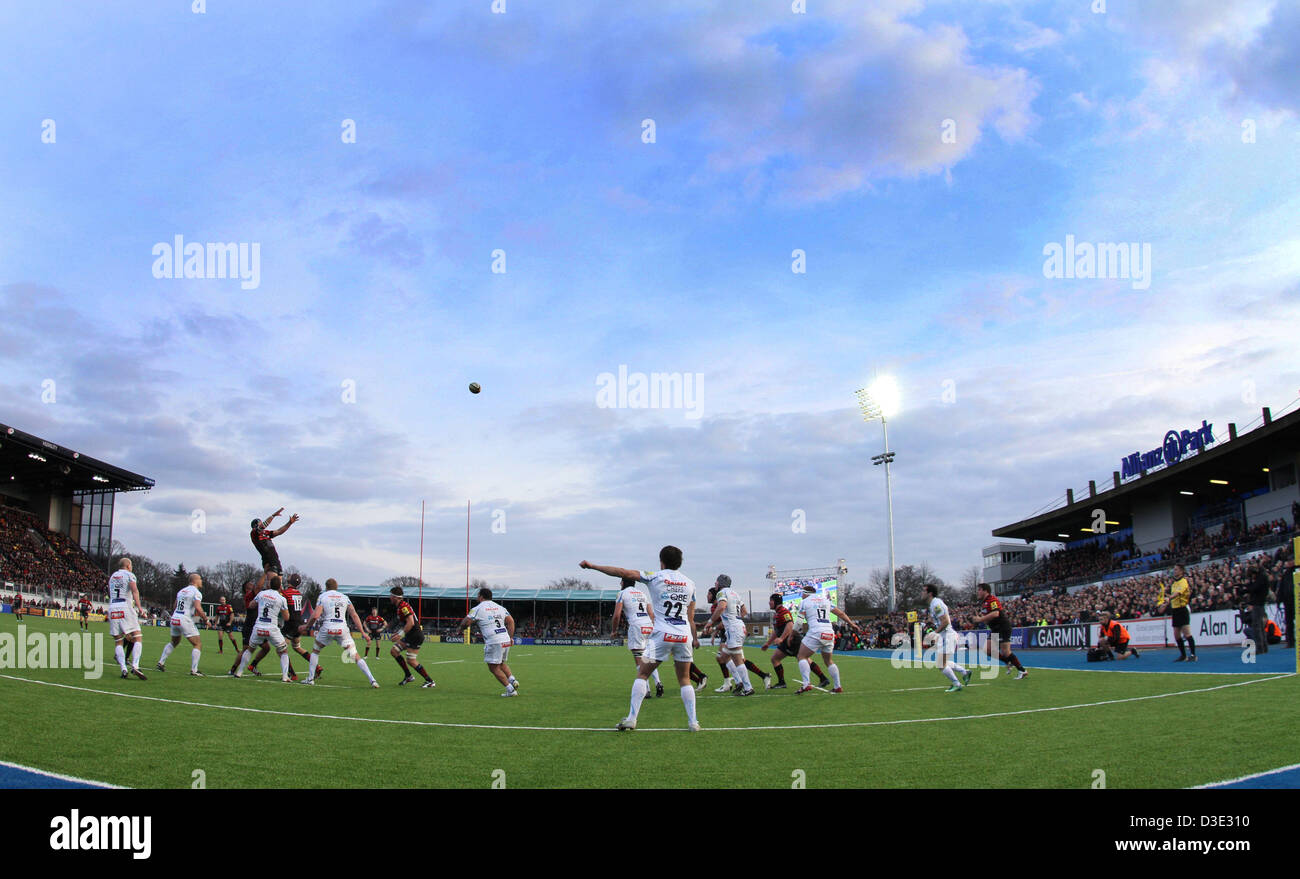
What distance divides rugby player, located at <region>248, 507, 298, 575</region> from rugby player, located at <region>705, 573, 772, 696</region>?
31.6ft

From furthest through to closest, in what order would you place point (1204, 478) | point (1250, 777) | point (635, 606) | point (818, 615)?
point (1204, 478), point (818, 615), point (635, 606), point (1250, 777)

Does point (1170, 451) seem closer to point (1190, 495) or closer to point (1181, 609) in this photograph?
point (1190, 495)

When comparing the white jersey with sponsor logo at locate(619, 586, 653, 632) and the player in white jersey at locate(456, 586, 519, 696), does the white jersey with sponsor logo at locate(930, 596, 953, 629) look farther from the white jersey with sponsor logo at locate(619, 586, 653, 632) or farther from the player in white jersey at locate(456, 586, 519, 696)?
the player in white jersey at locate(456, 586, 519, 696)

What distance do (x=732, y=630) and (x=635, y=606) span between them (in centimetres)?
385

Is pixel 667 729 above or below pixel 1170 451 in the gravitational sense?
below

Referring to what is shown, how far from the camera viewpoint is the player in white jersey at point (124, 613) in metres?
15.4

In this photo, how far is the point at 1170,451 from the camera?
168 ft

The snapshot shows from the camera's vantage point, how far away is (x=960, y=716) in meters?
10.9

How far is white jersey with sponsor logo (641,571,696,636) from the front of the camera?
9.95 m

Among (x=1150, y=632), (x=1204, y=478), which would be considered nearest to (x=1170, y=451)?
(x=1204, y=478)

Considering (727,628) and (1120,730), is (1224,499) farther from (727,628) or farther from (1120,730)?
(1120,730)
